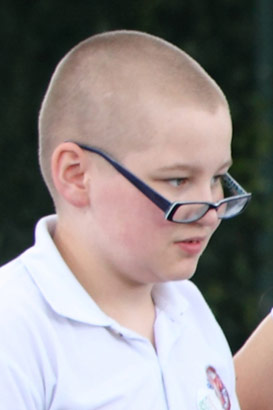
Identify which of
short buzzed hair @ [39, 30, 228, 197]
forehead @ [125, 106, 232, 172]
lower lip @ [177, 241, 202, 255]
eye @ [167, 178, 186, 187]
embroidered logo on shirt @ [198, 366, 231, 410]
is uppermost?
short buzzed hair @ [39, 30, 228, 197]

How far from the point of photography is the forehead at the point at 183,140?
2105 mm

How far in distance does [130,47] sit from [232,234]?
10.3 feet

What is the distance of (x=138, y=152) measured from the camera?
7.02 feet

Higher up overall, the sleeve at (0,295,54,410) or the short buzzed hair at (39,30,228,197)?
the short buzzed hair at (39,30,228,197)

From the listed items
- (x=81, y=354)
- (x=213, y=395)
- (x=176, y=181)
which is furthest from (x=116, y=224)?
(x=213, y=395)

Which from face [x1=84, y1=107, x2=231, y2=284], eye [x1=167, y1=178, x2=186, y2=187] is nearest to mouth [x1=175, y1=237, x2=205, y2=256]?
face [x1=84, y1=107, x2=231, y2=284]

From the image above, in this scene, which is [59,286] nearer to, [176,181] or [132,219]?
[132,219]

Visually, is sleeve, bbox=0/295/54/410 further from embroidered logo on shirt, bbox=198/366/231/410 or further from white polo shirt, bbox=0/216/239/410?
embroidered logo on shirt, bbox=198/366/231/410

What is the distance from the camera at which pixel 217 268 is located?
527cm

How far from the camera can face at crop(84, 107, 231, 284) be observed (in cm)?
211

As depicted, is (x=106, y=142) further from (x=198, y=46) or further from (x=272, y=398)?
(x=198, y=46)

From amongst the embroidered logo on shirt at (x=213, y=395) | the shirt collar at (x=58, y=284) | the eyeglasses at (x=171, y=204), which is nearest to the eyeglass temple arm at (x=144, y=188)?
the eyeglasses at (x=171, y=204)

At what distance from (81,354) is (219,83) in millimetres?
3189

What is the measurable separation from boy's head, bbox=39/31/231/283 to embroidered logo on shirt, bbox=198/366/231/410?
0.26 m
